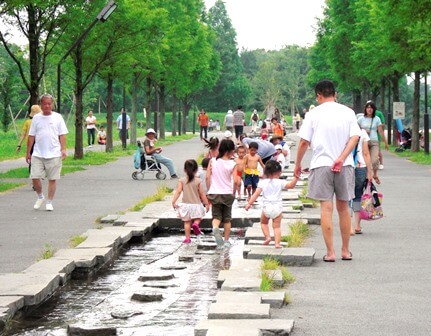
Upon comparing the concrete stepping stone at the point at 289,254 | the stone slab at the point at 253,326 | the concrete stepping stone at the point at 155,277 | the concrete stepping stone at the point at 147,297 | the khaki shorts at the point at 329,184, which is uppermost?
the khaki shorts at the point at 329,184

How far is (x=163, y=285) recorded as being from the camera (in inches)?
408

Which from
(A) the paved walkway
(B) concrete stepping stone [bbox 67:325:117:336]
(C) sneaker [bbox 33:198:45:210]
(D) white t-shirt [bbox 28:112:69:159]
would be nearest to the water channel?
(B) concrete stepping stone [bbox 67:325:117:336]

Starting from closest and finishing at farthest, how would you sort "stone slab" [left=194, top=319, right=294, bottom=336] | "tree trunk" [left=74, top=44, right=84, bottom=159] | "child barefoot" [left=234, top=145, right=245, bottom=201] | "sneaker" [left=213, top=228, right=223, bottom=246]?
"stone slab" [left=194, top=319, right=294, bottom=336] < "sneaker" [left=213, top=228, right=223, bottom=246] < "child barefoot" [left=234, top=145, right=245, bottom=201] < "tree trunk" [left=74, top=44, right=84, bottom=159]

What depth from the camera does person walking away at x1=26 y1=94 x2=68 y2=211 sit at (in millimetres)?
17797

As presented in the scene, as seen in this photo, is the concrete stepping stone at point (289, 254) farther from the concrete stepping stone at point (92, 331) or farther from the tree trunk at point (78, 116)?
the tree trunk at point (78, 116)

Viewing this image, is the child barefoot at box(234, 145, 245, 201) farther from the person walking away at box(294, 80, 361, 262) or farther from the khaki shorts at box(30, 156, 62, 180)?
the person walking away at box(294, 80, 361, 262)

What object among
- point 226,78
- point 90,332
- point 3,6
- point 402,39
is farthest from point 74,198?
point 226,78

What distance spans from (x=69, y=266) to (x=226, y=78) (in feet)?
350

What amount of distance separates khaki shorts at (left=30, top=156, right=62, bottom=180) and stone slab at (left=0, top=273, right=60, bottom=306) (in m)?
7.90

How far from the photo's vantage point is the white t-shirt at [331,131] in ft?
37.9

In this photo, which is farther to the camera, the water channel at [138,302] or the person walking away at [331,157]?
the person walking away at [331,157]

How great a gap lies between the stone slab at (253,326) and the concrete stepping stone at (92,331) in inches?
28.1

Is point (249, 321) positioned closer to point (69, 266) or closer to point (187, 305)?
point (187, 305)

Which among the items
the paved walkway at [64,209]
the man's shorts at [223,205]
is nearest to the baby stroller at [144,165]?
the paved walkway at [64,209]
